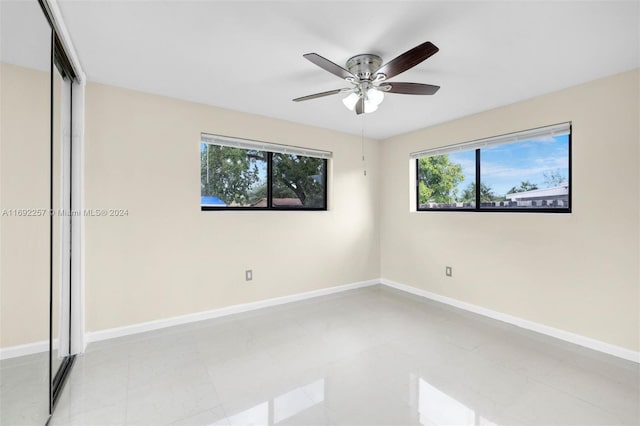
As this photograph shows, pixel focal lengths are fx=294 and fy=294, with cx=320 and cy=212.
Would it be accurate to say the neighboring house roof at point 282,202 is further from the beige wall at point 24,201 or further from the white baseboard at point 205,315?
the beige wall at point 24,201

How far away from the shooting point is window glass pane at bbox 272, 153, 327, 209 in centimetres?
371

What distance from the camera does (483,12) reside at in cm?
166

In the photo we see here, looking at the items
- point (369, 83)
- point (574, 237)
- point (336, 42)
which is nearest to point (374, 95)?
point (369, 83)

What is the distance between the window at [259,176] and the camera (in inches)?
128

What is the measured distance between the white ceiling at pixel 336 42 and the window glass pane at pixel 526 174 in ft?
1.88

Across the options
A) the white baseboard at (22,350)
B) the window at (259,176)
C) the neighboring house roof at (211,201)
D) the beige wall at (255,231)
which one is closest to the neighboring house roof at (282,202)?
the window at (259,176)

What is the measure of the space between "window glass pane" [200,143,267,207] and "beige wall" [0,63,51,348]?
151 cm

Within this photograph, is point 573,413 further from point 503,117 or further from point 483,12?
point 503,117

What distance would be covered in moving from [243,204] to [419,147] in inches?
96.1

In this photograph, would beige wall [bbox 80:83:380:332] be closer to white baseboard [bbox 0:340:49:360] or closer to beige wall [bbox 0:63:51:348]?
beige wall [bbox 0:63:51:348]

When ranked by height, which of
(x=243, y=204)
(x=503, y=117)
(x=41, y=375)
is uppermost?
(x=503, y=117)

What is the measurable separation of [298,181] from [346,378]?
2462mm

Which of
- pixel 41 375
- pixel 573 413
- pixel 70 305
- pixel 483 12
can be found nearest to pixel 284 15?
pixel 483 12

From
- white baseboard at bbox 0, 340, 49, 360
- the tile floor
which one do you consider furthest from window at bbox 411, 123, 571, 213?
white baseboard at bbox 0, 340, 49, 360
